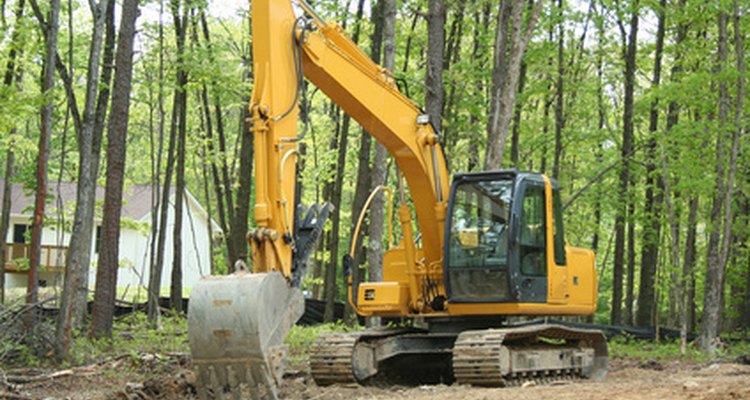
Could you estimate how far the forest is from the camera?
15445 millimetres

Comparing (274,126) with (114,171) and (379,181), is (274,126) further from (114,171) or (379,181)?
(379,181)

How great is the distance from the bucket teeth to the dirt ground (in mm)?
2018

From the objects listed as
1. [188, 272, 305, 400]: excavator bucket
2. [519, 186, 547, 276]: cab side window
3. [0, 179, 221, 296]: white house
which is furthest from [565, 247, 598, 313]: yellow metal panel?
[0, 179, 221, 296]: white house

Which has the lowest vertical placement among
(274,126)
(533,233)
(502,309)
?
(502,309)

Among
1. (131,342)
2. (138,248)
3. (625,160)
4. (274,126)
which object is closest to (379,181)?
(131,342)

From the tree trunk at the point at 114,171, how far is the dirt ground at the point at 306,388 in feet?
11.6

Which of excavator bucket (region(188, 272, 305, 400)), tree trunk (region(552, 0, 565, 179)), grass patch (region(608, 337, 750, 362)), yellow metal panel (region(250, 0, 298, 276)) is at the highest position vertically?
tree trunk (region(552, 0, 565, 179))

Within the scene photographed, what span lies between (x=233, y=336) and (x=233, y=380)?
38cm

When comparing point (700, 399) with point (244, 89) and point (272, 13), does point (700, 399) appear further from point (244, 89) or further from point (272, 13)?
point (244, 89)

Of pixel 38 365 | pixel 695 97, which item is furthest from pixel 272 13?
pixel 695 97

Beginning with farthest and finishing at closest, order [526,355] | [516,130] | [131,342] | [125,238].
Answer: [125,238], [516,130], [131,342], [526,355]

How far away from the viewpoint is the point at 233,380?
7359mm

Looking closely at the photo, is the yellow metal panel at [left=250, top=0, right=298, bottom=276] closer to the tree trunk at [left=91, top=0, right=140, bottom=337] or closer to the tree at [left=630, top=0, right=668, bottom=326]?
the tree trunk at [left=91, top=0, right=140, bottom=337]

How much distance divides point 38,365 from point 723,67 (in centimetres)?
1314
